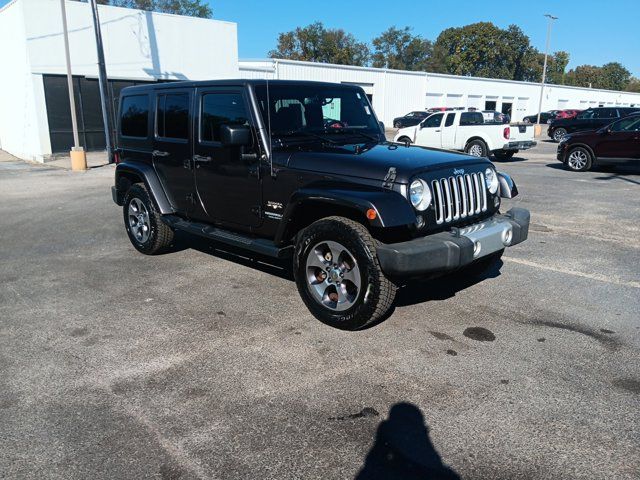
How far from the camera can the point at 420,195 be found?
4.02 metres

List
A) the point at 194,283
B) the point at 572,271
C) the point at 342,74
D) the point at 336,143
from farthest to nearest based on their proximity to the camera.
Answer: the point at 342,74 → the point at 572,271 → the point at 194,283 → the point at 336,143

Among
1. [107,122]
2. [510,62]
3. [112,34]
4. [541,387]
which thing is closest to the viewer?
[541,387]

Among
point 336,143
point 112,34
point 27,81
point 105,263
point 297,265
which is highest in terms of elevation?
point 112,34

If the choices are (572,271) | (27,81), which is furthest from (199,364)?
(27,81)

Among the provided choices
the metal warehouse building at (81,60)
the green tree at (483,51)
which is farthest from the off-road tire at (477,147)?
the green tree at (483,51)

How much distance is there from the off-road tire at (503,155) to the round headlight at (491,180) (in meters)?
13.6

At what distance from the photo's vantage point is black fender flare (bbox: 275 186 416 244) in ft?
12.3

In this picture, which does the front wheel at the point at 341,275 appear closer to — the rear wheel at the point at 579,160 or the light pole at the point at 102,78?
the rear wheel at the point at 579,160

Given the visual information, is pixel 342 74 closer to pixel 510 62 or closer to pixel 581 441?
pixel 581 441

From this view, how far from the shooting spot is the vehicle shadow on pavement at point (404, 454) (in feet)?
8.41

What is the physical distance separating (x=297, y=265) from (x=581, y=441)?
2.44m

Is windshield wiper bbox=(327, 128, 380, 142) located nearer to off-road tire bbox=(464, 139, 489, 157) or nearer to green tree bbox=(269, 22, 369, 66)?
off-road tire bbox=(464, 139, 489, 157)

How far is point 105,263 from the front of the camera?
6.25 m

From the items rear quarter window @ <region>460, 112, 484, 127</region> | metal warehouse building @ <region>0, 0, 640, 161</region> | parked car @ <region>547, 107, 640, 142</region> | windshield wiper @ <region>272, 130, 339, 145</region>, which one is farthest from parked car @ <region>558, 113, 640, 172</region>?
windshield wiper @ <region>272, 130, 339, 145</region>
